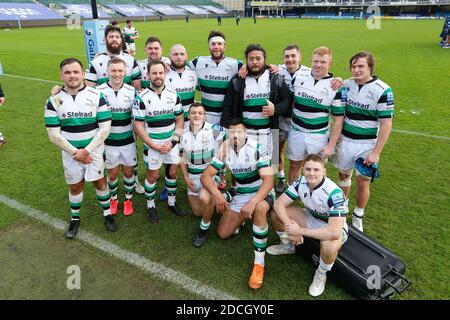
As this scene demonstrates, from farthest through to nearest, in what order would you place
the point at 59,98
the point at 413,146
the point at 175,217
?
1. the point at 413,146
2. the point at 175,217
3. the point at 59,98

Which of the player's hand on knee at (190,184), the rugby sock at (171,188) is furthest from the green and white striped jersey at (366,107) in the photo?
the rugby sock at (171,188)

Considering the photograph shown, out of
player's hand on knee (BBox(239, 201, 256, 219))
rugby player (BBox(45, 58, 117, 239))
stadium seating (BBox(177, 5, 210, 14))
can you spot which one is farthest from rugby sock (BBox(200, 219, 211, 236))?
stadium seating (BBox(177, 5, 210, 14))

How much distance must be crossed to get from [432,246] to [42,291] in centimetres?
440

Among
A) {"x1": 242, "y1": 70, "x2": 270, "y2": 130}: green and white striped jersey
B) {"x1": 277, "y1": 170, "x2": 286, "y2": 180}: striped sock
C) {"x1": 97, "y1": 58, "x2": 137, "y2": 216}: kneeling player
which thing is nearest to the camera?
{"x1": 97, "y1": 58, "x2": 137, "y2": 216}: kneeling player

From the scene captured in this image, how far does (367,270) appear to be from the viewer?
319cm

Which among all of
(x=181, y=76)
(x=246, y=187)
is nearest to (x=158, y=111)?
(x=181, y=76)

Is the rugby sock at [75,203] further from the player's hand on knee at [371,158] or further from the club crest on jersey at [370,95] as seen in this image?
the club crest on jersey at [370,95]

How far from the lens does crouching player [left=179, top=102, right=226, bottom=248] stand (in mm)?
4105

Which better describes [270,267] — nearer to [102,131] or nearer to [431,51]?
[102,131]

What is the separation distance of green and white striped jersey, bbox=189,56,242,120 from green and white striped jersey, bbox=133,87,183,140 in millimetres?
673

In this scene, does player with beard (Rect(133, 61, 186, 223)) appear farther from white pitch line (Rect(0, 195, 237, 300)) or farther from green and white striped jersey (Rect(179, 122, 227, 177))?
white pitch line (Rect(0, 195, 237, 300))

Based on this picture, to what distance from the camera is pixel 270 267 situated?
3705mm

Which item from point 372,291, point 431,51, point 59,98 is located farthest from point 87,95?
point 431,51

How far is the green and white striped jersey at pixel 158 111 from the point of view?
4188 millimetres
